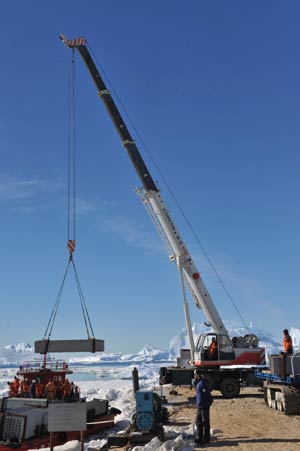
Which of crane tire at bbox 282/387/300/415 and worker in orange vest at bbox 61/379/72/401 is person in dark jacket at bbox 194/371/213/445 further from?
worker in orange vest at bbox 61/379/72/401

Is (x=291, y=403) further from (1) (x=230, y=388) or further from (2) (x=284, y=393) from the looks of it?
(1) (x=230, y=388)

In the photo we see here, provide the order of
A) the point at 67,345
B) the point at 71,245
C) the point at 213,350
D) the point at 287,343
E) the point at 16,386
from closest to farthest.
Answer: the point at 67,345 < the point at 16,386 < the point at 287,343 < the point at 71,245 < the point at 213,350

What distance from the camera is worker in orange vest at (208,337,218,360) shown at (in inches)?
892

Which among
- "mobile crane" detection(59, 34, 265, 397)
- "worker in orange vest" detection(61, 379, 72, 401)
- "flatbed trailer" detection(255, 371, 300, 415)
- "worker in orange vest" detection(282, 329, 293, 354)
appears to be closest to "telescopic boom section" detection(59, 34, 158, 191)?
"mobile crane" detection(59, 34, 265, 397)

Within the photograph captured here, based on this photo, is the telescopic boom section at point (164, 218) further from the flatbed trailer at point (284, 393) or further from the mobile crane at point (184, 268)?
the flatbed trailer at point (284, 393)

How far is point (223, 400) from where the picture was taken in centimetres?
2106

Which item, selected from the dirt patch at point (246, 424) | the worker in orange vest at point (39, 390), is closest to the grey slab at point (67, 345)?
the worker in orange vest at point (39, 390)

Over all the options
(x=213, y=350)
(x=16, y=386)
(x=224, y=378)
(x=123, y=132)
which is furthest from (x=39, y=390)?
(x=123, y=132)

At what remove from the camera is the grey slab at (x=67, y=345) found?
15.3m

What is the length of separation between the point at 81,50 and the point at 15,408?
53.7ft

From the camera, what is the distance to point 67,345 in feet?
50.5

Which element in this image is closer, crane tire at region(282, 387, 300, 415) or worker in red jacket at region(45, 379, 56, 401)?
crane tire at region(282, 387, 300, 415)

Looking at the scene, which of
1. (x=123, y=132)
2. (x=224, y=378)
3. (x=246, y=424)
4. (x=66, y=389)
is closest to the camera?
(x=246, y=424)

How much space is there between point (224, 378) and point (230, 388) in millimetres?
517
